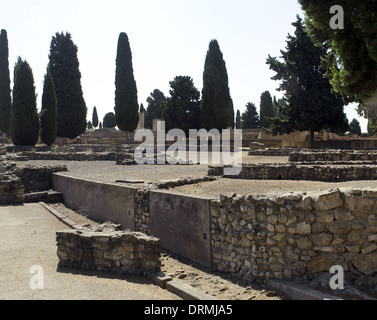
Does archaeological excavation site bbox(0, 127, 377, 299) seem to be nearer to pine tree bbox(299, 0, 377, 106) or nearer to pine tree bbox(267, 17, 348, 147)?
pine tree bbox(299, 0, 377, 106)

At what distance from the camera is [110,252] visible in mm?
6094

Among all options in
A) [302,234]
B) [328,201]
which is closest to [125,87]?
[302,234]

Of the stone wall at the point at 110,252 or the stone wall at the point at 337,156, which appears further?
the stone wall at the point at 337,156

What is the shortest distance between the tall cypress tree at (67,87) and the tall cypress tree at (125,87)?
388 cm

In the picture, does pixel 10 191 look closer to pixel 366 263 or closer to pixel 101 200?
pixel 101 200

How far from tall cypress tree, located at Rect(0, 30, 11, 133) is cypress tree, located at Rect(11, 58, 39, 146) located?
12733 mm

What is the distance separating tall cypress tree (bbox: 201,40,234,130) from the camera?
33.4 meters

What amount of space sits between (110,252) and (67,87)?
32358 mm

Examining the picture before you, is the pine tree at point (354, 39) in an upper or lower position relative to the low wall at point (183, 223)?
upper

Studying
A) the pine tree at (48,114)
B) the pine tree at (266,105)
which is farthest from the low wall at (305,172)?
the pine tree at (266,105)

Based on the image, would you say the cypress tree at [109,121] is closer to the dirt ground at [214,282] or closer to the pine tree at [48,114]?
the pine tree at [48,114]

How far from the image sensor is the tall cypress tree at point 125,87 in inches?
1366
